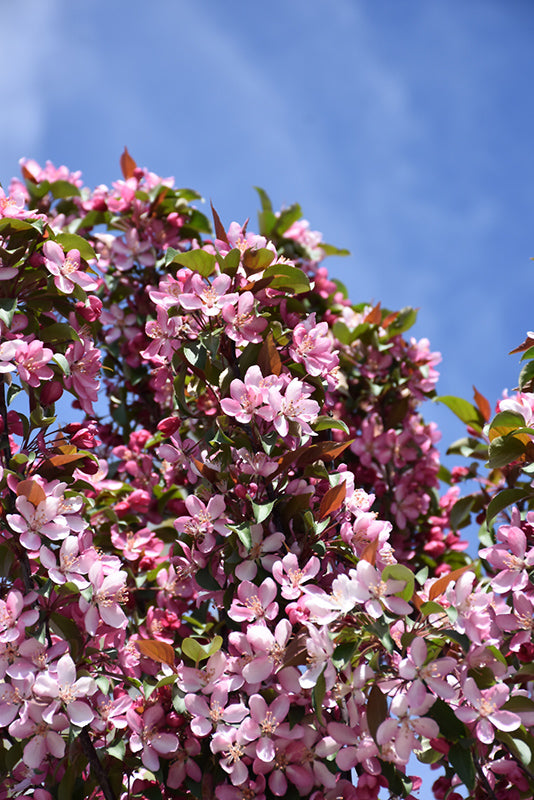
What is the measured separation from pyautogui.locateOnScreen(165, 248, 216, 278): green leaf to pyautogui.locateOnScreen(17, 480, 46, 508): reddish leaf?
30.5 inches

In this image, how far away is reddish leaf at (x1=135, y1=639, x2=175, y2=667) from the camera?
6.66 feet

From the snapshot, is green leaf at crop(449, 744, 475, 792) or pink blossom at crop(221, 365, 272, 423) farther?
pink blossom at crop(221, 365, 272, 423)

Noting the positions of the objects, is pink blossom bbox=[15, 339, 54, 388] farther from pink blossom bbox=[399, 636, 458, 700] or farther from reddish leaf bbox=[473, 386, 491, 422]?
reddish leaf bbox=[473, 386, 491, 422]

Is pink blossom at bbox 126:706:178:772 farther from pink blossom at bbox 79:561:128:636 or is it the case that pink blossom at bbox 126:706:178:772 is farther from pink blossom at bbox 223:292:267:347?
Result: pink blossom at bbox 223:292:267:347

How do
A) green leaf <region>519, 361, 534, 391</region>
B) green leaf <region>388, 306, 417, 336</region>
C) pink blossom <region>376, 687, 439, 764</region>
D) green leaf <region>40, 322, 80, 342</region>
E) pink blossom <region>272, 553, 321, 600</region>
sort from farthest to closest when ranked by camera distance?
green leaf <region>388, 306, 417, 336</region> < green leaf <region>519, 361, 534, 391</region> < green leaf <region>40, 322, 80, 342</region> < pink blossom <region>272, 553, 321, 600</region> < pink blossom <region>376, 687, 439, 764</region>

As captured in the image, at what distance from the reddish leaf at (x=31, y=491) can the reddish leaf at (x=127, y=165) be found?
2.34 meters

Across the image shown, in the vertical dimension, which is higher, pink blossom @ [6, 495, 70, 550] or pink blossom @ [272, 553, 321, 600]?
pink blossom @ [272, 553, 321, 600]

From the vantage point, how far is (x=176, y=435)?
8.02 ft

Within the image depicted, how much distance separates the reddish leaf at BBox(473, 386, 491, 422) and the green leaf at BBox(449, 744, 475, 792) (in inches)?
65.8

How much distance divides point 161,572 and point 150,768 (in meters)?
0.82

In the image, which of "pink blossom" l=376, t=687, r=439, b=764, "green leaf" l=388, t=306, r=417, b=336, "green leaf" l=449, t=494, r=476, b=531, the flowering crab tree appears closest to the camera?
"pink blossom" l=376, t=687, r=439, b=764

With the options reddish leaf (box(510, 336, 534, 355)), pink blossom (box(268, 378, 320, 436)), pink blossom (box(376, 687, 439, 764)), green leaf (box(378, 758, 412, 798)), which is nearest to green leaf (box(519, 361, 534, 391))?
reddish leaf (box(510, 336, 534, 355))

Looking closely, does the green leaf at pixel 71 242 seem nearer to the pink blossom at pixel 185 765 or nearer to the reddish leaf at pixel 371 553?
the reddish leaf at pixel 371 553

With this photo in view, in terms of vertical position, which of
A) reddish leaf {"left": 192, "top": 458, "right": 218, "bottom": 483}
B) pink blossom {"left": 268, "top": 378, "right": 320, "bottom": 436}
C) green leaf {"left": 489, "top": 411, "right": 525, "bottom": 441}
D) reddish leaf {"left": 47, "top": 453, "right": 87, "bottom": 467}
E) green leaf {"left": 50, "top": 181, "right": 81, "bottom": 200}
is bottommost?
reddish leaf {"left": 47, "top": 453, "right": 87, "bottom": 467}
